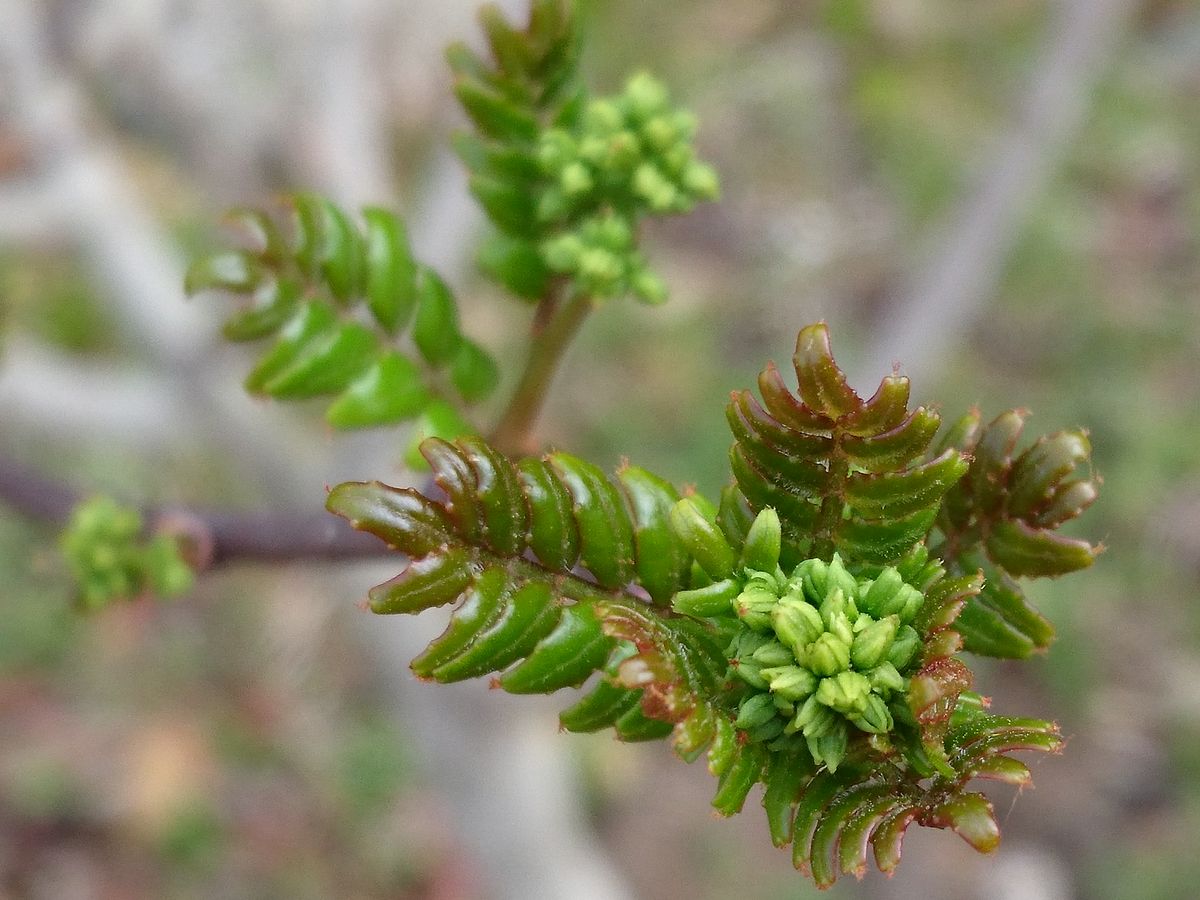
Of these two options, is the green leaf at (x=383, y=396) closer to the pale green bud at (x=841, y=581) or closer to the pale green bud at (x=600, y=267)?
the pale green bud at (x=600, y=267)

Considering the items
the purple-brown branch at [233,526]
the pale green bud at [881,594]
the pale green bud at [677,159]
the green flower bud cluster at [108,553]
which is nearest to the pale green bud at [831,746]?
the pale green bud at [881,594]

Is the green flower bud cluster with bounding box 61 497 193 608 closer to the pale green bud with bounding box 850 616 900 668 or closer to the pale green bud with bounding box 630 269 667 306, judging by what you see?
the pale green bud with bounding box 630 269 667 306

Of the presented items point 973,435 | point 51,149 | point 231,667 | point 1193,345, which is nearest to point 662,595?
point 973,435

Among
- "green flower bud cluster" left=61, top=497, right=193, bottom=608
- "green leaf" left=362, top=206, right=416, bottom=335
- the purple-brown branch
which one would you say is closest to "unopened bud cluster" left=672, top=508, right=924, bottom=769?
the purple-brown branch

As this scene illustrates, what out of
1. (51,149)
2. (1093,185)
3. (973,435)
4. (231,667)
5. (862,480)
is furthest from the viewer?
(1093,185)

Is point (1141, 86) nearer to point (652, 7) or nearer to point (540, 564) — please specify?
point (652, 7)

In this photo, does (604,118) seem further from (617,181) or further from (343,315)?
(343,315)
